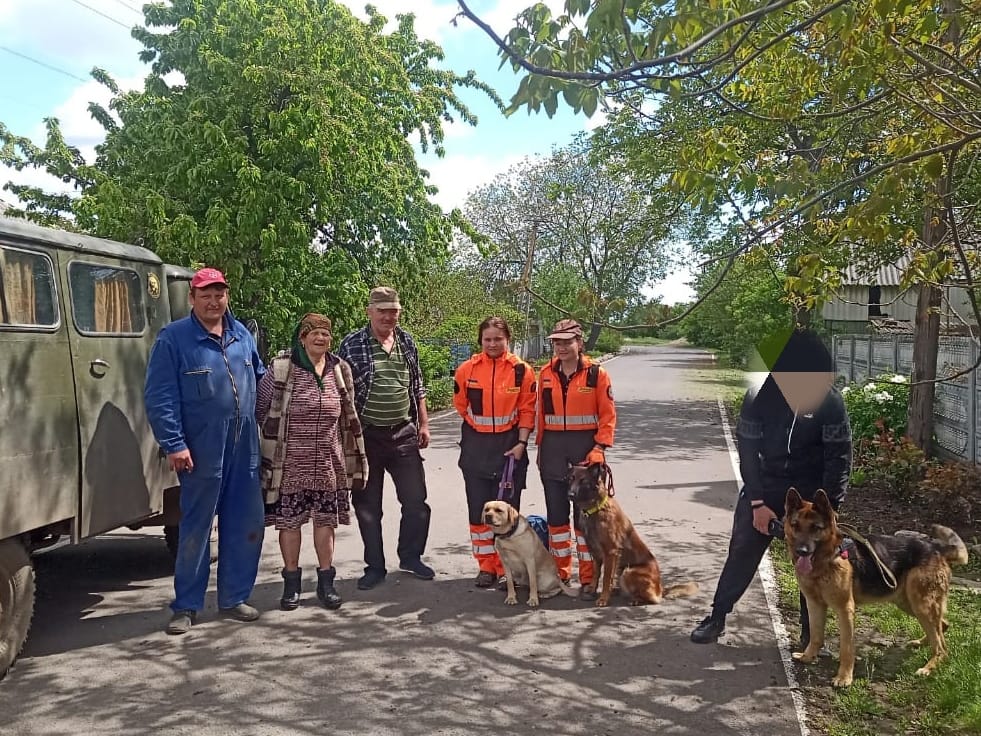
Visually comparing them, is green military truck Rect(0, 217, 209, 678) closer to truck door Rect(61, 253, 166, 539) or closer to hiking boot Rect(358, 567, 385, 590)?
truck door Rect(61, 253, 166, 539)

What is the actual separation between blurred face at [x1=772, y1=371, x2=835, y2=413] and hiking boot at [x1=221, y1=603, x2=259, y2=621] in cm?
354

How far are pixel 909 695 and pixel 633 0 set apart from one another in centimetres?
361

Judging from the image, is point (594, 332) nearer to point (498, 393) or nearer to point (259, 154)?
point (498, 393)

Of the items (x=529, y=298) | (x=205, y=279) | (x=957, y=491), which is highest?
(x=529, y=298)

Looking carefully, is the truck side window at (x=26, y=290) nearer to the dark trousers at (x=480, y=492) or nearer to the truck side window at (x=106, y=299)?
the truck side window at (x=106, y=299)

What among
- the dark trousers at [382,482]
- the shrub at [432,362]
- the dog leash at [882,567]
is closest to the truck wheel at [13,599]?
the dark trousers at [382,482]

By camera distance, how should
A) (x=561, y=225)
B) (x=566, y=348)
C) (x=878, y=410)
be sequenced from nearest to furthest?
(x=566, y=348) → (x=878, y=410) → (x=561, y=225)

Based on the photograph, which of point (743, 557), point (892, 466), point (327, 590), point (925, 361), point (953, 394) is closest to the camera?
point (743, 557)

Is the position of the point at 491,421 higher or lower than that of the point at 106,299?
lower

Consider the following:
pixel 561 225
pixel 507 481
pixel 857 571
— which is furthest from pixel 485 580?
pixel 561 225

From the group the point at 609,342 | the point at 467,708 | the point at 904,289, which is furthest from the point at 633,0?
the point at 609,342

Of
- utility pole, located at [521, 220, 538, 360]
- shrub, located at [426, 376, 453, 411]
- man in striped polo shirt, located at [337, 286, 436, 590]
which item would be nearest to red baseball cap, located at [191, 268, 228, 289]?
man in striped polo shirt, located at [337, 286, 436, 590]

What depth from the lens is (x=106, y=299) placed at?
548cm

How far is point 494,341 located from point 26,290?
2999 millimetres
